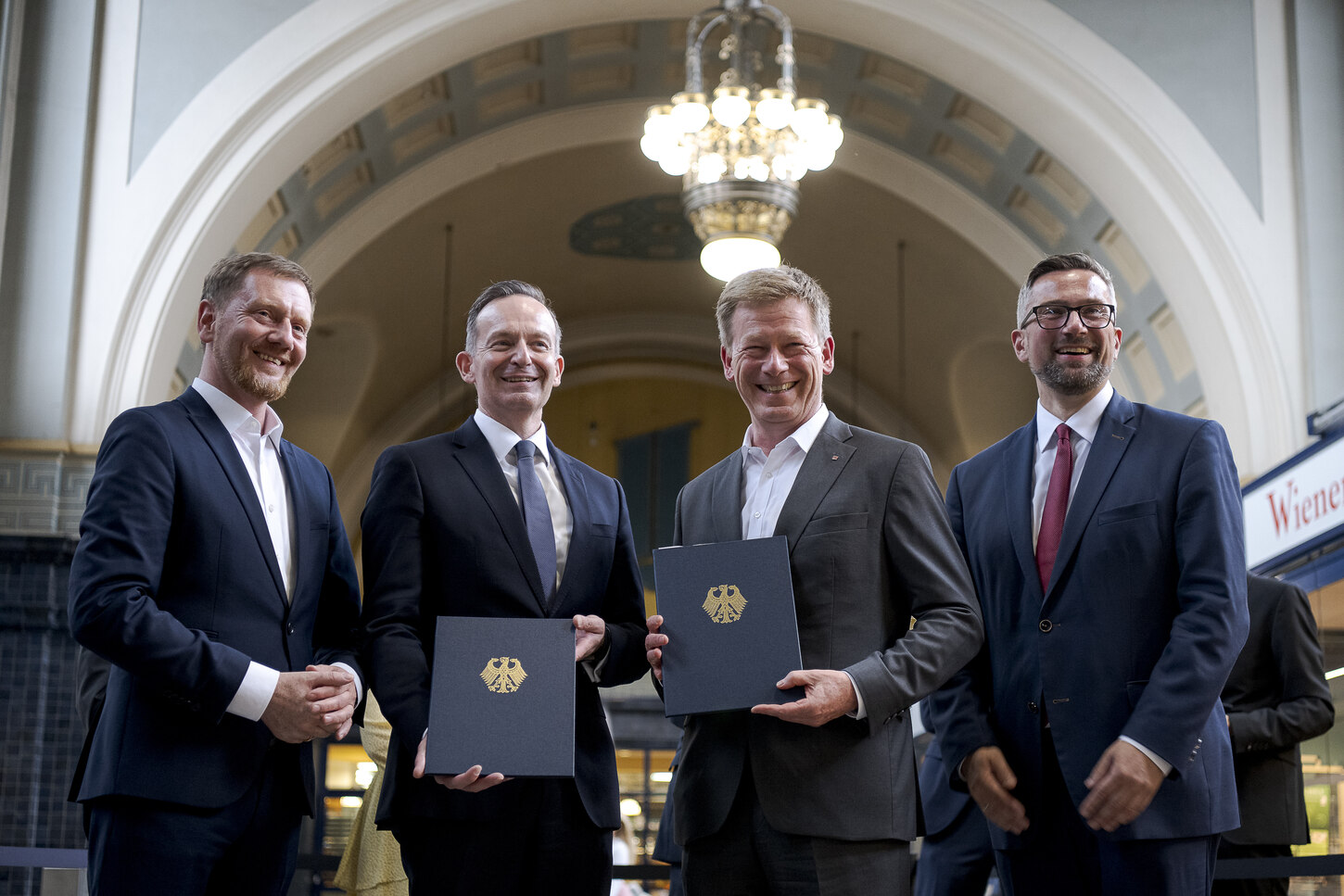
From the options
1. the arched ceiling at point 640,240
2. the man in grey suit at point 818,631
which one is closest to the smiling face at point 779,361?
the man in grey suit at point 818,631

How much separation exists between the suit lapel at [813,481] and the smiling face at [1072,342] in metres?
0.47

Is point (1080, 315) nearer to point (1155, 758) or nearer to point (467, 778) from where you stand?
point (1155, 758)

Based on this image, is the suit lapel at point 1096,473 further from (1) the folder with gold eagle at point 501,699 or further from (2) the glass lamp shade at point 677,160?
(2) the glass lamp shade at point 677,160

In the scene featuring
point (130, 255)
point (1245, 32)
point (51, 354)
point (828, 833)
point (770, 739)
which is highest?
point (1245, 32)

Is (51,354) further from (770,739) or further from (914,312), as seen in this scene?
(914,312)

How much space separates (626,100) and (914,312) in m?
4.69

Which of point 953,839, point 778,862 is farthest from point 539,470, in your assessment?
point 953,839

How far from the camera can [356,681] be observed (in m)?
2.67

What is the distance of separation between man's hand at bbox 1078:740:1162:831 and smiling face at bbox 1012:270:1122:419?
2.49ft

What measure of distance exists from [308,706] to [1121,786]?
1459 mm

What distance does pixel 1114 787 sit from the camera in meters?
2.50

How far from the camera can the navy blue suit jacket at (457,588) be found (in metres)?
2.56

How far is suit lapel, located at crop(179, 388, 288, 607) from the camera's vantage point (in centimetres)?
264

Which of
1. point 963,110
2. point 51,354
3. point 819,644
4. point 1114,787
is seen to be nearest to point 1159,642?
point 1114,787
